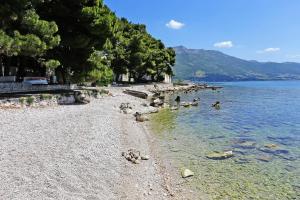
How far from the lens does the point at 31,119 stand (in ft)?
80.9

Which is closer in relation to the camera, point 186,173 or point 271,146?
point 186,173

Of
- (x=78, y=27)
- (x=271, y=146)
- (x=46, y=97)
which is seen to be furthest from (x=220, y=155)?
(x=78, y=27)

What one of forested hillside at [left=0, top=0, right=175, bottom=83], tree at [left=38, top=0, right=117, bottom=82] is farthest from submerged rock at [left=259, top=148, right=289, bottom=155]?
tree at [left=38, top=0, right=117, bottom=82]

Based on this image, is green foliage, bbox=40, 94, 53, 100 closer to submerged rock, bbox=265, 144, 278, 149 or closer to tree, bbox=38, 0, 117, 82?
tree, bbox=38, 0, 117, 82

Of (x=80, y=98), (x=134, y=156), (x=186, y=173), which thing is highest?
(x=80, y=98)

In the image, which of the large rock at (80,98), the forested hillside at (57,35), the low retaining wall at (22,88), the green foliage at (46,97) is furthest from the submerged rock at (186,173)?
the low retaining wall at (22,88)

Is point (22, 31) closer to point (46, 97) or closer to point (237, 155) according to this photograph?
point (46, 97)

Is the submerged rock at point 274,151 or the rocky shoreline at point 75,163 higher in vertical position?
the rocky shoreline at point 75,163

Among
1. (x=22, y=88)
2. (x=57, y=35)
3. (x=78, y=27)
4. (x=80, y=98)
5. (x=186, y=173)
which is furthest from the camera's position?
(x=80, y=98)

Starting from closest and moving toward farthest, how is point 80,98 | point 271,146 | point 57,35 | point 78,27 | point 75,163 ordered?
point 75,163 → point 271,146 → point 57,35 → point 78,27 → point 80,98

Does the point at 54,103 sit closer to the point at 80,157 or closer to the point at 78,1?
the point at 78,1

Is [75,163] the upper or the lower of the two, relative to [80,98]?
lower

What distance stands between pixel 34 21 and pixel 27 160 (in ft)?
62.2

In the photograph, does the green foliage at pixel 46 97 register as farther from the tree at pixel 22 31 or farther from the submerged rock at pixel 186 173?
the submerged rock at pixel 186 173
